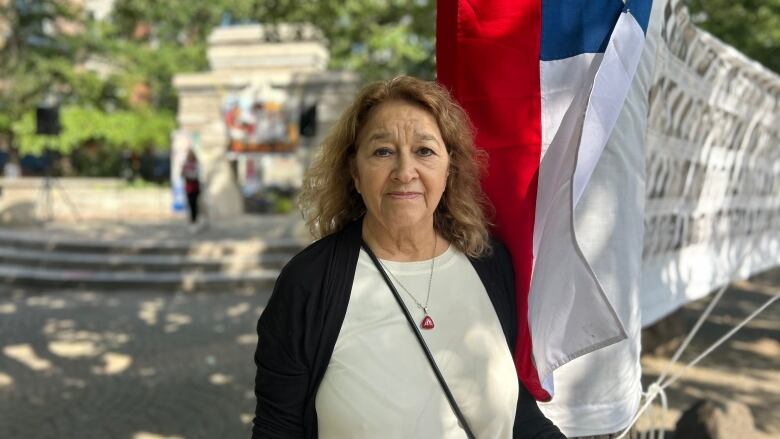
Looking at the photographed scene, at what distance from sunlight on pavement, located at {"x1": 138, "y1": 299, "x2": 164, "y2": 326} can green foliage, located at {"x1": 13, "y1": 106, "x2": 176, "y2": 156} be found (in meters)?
19.1

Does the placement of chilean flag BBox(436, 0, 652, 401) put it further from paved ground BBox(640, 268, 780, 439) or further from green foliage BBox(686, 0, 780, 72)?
green foliage BBox(686, 0, 780, 72)

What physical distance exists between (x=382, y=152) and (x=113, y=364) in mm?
5498

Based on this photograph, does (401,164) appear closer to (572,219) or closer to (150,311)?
(572,219)

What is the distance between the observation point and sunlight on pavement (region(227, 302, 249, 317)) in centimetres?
870

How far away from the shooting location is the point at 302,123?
1692cm

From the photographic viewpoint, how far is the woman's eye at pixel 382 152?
175cm

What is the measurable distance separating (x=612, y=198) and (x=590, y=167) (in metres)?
0.25

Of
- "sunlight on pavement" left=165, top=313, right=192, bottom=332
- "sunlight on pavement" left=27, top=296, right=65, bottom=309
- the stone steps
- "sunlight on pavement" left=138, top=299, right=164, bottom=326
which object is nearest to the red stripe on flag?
"sunlight on pavement" left=165, top=313, right=192, bottom=332

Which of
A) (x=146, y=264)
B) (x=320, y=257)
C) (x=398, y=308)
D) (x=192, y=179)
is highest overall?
(x=320, y=257)

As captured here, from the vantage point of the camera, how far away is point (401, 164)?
5.64 ft

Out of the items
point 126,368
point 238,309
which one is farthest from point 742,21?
point 126,368

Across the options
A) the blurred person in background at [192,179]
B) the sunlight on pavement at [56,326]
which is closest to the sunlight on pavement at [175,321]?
the sunlight on pavement at [56,326]

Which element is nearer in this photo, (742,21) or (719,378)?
(719,378)

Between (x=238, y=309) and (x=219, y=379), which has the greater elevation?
(x=219, y=379)
